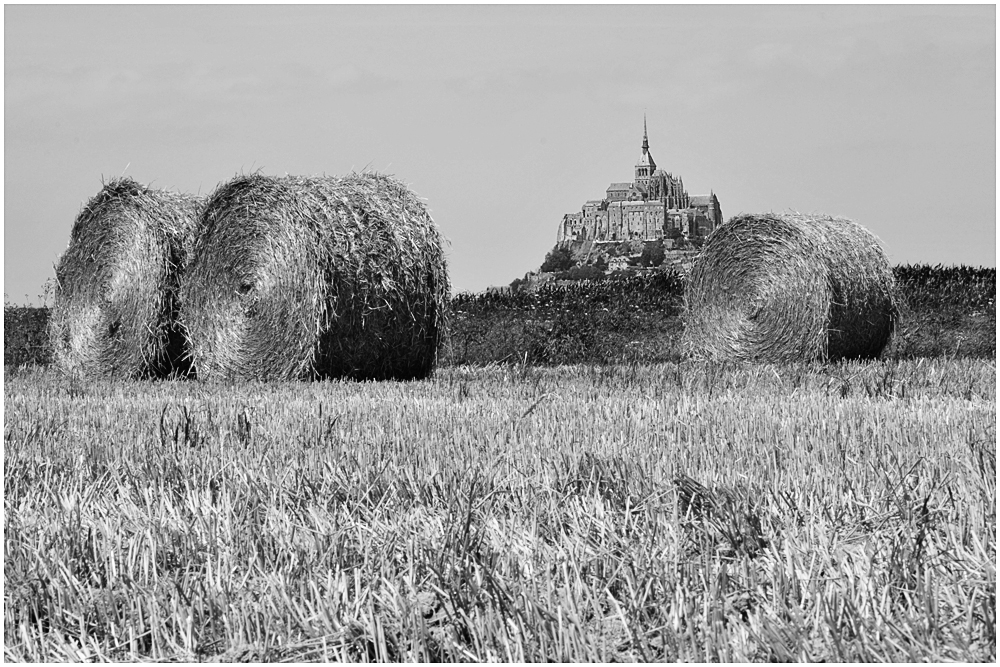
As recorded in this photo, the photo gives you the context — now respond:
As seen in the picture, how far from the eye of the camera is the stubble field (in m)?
2.40

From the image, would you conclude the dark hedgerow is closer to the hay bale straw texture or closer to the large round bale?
the large round bale

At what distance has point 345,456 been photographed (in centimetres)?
477

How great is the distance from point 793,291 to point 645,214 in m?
128

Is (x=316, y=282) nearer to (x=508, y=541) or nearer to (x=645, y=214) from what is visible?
(x=508, y=541)

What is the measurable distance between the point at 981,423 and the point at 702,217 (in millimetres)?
140957

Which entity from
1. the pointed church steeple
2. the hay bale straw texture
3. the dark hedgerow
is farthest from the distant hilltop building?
the hay bale straw texture

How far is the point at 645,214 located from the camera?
458 feet

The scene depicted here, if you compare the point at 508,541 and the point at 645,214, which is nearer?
the point at 508,541

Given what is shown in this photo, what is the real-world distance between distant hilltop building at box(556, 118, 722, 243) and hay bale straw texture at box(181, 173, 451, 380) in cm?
12232

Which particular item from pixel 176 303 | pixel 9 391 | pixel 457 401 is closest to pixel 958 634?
pixel 457 401

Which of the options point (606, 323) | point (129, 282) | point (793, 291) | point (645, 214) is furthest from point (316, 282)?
point (645, 214)

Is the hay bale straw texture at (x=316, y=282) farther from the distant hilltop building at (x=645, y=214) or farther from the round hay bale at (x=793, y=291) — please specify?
the distant hilltop building at (x=645, y=214)

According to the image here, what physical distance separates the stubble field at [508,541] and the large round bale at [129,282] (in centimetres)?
655

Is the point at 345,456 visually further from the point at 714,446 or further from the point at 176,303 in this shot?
the point at 176,303
